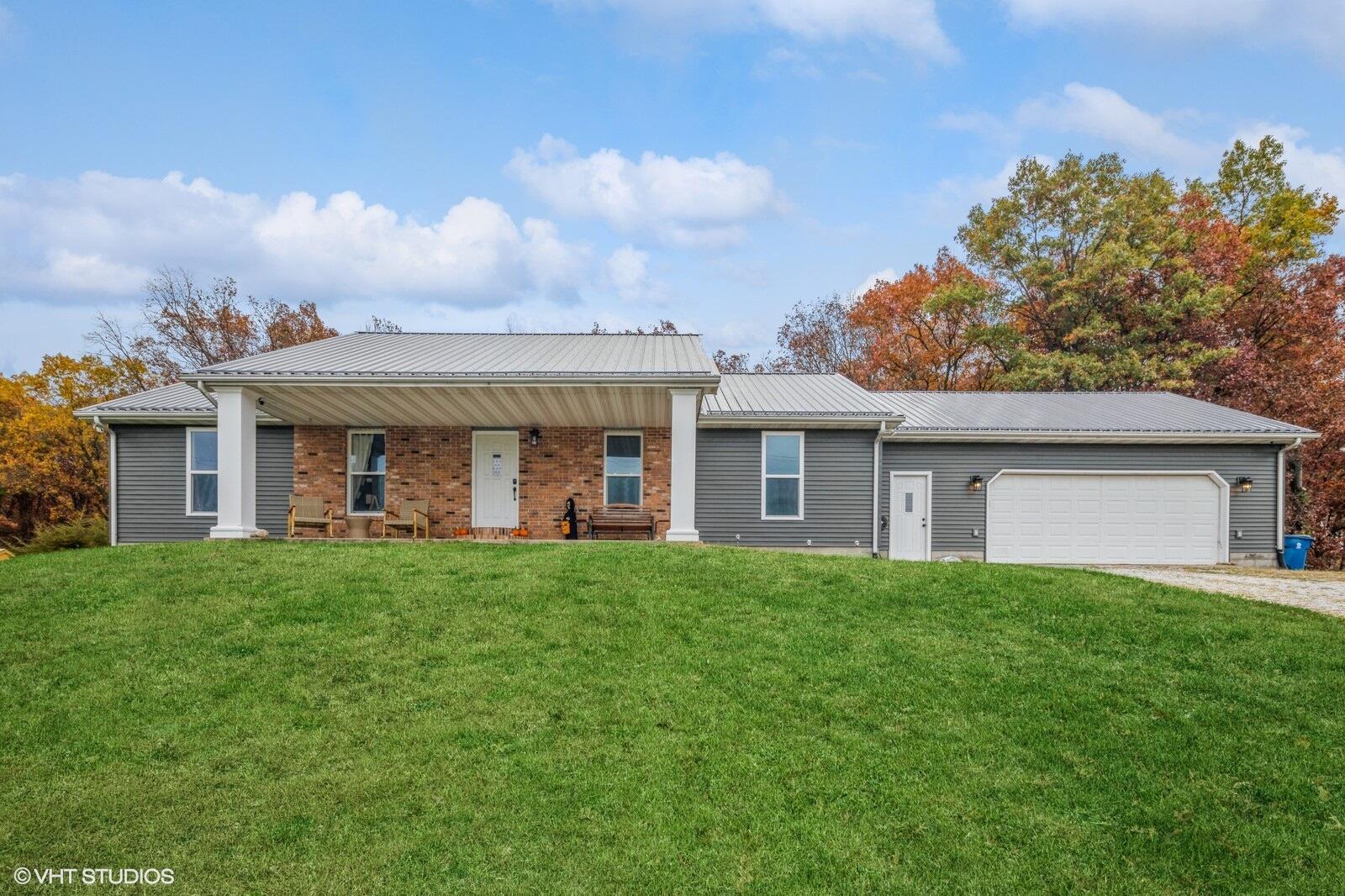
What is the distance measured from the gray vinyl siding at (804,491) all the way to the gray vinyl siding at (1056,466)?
93 centimetres

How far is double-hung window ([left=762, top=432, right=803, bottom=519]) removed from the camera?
523 inches

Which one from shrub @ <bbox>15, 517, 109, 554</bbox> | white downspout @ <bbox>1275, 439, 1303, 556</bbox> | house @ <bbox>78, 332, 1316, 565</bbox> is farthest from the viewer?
shrub @ <bbox>15, 517, 109, 554</bbox>

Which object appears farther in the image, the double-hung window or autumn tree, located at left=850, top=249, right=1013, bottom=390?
autumn tree, located at left=850, top=249, right=1013, bottom=390

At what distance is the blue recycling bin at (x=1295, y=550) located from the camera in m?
13.6

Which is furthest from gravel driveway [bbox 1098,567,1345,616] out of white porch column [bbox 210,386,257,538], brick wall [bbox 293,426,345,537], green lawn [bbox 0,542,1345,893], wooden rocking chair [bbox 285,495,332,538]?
brick wall [bbox 293,426,345,537]

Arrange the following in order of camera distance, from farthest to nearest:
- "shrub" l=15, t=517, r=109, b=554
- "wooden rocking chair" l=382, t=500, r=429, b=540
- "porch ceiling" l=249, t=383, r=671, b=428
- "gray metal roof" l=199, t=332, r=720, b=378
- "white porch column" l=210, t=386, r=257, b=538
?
"shrub" l=15, t=517, r=109, b=554
"wooden rocking chair" l=382, t=500, r=429, b=540
"porch ceiling" l=249, t=383, r=671, b=428
"gray metal roof" l=199, t=332, r=720, b=378
"white porch column" l=210, t=386, r=257, b=538

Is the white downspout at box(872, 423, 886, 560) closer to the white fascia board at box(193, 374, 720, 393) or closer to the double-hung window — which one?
the double-hung window

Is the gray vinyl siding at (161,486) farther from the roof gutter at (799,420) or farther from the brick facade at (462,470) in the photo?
the roof gutter at (799,420)

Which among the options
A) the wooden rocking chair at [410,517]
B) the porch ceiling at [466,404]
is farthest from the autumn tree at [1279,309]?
the wooden rocking chair at [410,517]

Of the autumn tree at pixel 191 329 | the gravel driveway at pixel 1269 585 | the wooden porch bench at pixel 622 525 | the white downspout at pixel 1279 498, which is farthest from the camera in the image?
the autumn tree at pixel 191 329

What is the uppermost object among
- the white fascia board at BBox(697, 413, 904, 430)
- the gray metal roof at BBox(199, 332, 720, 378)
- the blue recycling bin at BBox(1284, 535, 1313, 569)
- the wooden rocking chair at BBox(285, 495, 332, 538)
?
the gray metal roof at BBox(199, 332, 720, 378)

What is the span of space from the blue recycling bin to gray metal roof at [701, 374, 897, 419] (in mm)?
8369

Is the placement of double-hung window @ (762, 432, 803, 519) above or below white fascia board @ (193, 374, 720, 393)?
below

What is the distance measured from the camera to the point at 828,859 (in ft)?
10.8
